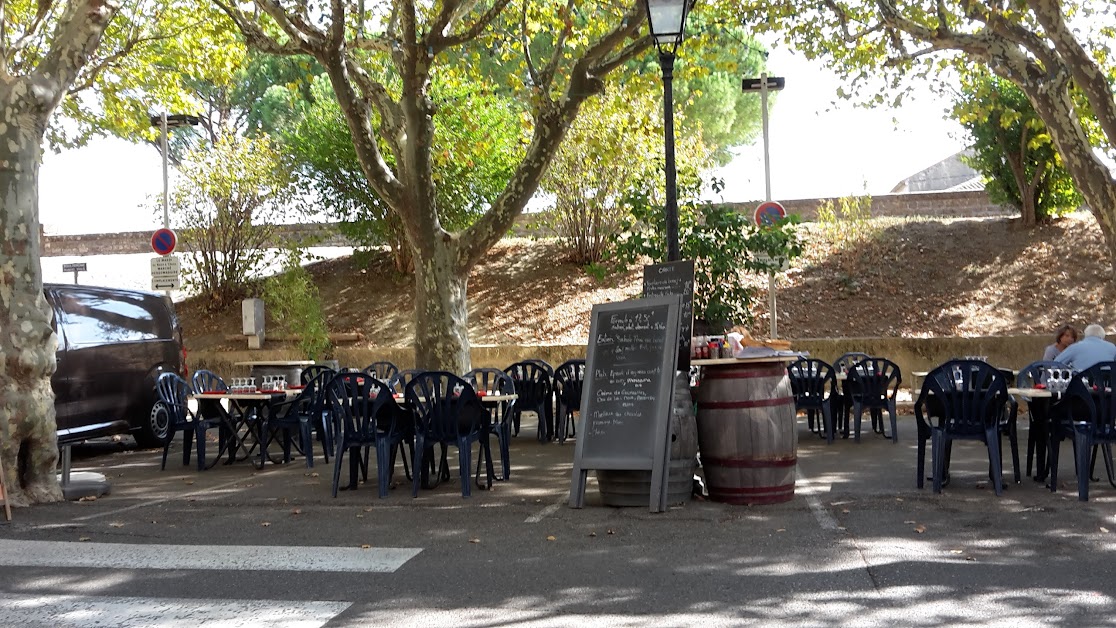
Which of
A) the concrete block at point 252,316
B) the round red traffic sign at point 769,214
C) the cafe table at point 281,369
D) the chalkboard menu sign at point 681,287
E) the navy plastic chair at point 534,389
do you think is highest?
the round red traffic sign at point 769,214

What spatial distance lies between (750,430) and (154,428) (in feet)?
26.3

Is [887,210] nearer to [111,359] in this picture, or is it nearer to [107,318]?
[107,318]

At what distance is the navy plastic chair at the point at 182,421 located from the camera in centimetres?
1116

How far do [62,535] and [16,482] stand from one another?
5.19 ft

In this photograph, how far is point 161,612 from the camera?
533cm

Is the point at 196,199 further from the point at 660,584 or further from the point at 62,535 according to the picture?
the point at 660,584

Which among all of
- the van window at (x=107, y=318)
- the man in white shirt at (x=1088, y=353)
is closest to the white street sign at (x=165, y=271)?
the van window at (x=107, y=318)

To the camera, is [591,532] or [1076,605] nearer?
[1076,605]

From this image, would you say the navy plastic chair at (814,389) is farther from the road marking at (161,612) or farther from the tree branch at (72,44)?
the road marking at (161,612)

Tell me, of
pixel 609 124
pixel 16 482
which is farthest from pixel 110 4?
pixel 609 124

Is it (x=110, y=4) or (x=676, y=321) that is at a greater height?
(x=110, y=4)

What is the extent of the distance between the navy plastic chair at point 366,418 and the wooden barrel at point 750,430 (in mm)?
2543

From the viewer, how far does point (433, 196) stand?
14727 mm

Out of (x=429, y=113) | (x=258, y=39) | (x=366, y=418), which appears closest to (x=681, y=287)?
(x=366, y=418)
